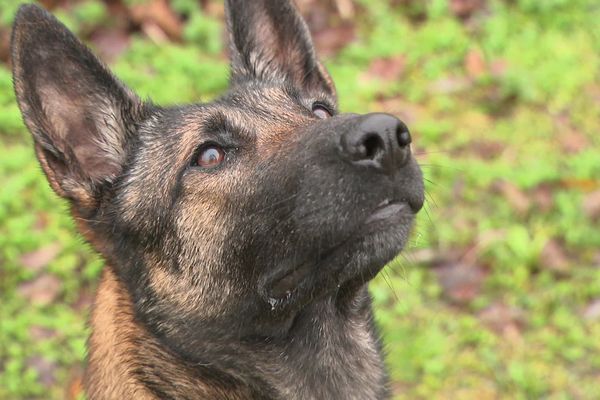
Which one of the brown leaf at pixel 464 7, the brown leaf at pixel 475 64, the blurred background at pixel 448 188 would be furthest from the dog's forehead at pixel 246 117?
the brown leaf at pixel 464 7

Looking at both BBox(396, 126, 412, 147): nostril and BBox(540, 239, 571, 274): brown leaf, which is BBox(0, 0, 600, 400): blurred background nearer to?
BBox(540, 239, 571, 274): brown leaf

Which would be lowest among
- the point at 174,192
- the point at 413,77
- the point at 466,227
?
the point at 174,192

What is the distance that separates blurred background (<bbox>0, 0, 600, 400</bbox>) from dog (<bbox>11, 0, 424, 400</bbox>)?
42.3 inches

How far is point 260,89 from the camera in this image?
3.96 metres

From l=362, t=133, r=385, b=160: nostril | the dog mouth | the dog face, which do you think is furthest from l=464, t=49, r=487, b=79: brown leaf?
l=362, t=133, r=385, b=160: nostril

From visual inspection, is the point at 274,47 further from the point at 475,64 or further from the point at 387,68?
the point at 475,64

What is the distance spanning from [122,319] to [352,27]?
5.68m

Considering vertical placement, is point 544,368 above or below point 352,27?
below

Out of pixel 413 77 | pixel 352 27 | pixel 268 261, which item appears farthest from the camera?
pixel 352 27

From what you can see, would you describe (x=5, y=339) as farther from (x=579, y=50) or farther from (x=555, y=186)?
(x=579, y=50)

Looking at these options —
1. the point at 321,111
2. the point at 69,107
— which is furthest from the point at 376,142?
the point at 69,107

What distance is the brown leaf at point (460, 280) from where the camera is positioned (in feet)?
19.5

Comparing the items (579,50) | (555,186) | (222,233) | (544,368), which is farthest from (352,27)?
(222,233)

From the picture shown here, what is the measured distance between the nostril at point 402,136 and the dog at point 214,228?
16 mm
